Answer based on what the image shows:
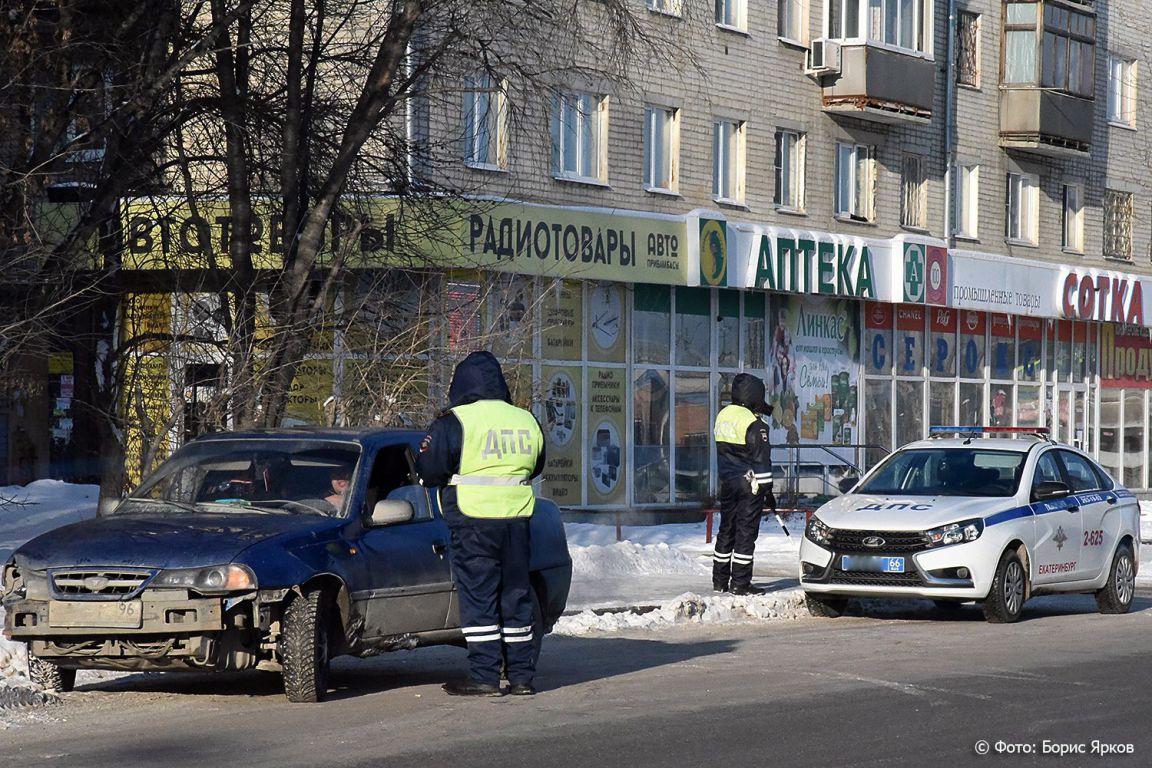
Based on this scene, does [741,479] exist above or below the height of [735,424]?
below

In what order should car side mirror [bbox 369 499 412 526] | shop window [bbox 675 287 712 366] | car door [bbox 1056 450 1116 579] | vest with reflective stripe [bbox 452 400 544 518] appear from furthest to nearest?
1. shop window [bbox 675 287 712 366]
2. car door [bbox 1056 450 1116 579]
3. car side mirror [bbox 369 499 412 526]
4. vest with reflective stripe [bbox 452 400 544 518]

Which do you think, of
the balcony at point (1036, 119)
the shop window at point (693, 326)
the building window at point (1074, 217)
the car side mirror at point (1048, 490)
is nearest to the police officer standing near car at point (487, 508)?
the car side mirror at point (1048, 490)

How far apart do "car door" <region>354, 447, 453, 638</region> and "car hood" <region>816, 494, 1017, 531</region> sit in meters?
4.62

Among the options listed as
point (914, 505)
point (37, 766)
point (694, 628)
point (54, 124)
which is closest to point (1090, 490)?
point (914, 505)

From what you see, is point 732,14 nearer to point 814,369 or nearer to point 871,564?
point 814,369

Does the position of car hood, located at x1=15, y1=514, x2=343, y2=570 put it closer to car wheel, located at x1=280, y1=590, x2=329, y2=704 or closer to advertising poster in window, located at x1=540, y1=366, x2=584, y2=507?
car wheel, located at x1=280, y1=590, x2=329, y2=704

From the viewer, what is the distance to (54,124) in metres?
14.4

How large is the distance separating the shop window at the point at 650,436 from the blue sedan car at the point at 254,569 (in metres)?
16.9

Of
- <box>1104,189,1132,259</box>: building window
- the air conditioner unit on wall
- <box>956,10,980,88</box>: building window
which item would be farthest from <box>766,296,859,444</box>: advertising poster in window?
<box>1104,189,1132,259</box>: building window

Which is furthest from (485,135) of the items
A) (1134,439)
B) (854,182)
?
(1134,439)

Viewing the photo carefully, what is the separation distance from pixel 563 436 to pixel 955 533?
13.0m

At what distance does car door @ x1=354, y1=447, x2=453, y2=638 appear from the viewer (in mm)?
9594

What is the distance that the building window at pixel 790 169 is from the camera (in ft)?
98.1

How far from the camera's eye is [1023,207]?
1421 inches
